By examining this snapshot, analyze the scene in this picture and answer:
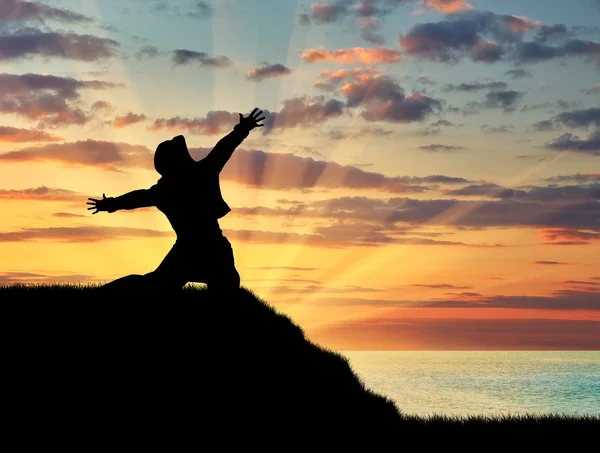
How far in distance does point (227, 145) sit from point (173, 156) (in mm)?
1054

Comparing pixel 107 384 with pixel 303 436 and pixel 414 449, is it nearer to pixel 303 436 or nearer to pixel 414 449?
pixel 303 436

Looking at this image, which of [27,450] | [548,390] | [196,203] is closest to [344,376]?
[196,203]

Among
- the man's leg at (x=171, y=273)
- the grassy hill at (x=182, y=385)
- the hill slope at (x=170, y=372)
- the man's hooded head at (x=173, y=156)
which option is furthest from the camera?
the man's leg at (x=171, y=273)

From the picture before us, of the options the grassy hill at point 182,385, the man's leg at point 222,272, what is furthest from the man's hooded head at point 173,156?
the grassy hill at point 182,385

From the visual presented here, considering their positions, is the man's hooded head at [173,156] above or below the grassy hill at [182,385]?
above

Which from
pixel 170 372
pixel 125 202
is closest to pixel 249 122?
pixel 125 202

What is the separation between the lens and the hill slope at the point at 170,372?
1418 centimetres

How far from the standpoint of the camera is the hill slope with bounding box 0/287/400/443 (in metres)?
14.2

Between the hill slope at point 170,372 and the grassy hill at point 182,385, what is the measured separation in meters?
0.03

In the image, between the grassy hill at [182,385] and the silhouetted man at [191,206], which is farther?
the silhouetted man at [191,206]

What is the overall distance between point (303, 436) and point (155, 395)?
2.97 m

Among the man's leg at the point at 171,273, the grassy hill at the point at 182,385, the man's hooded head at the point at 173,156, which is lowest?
the grassy hill at the point at 182,385

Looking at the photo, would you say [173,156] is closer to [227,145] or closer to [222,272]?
[227,145]

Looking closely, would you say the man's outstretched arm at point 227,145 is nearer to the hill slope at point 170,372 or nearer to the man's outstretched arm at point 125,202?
the man's outstretched arm at point 125,202
